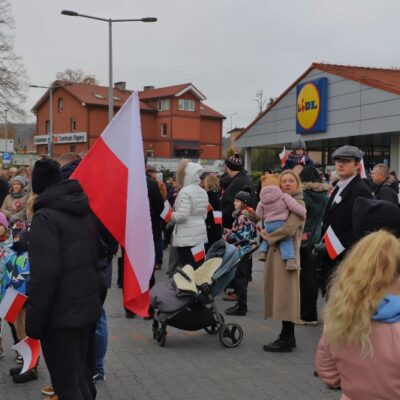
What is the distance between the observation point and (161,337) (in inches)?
229

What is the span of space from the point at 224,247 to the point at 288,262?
88 cm

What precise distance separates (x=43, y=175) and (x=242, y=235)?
12.9 ft

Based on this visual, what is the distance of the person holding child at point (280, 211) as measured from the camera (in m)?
5.55

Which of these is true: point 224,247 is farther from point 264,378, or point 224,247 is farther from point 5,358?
point 5,358

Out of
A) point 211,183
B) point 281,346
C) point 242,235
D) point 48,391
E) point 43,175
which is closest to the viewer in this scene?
point 43,175

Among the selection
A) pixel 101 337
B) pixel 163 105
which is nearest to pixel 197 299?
pixel 101 337

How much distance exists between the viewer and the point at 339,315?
7.30 feet

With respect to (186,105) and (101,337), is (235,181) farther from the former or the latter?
(186,105)

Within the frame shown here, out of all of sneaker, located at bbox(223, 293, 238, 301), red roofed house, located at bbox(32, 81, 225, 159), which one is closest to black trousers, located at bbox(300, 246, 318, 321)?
sneaker, located at bbox(223, 293, 238, 301)

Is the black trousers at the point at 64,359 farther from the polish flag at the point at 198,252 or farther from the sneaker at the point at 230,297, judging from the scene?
the sneaker at the point at 230,297

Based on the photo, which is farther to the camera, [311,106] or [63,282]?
[311,106]

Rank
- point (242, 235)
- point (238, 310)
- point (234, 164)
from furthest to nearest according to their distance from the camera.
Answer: point (234, 164)
point (242, 235)
point (238, 310)

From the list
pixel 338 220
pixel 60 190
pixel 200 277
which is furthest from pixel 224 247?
pixel 60 190

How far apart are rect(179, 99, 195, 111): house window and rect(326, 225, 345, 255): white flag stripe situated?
5177cm
